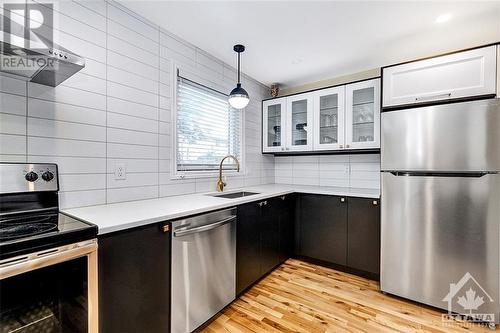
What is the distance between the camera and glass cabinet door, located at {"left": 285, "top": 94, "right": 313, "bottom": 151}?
3.00 metres

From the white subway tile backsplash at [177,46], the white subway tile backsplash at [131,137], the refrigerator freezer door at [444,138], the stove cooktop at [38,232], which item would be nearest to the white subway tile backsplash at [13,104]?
the white subway tile backsplash at [131,137]

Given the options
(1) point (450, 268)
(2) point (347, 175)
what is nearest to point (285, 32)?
(2) point (347, 175)

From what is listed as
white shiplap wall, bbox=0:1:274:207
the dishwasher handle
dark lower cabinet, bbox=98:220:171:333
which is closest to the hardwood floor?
dark lower cabinet, bbox=98:220:171:333

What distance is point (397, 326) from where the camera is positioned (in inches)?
67.7

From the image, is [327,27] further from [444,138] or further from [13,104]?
[13,104]

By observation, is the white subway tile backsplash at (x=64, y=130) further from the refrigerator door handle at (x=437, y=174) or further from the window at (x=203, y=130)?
the refrigerator door handle at (x=437, y=174)

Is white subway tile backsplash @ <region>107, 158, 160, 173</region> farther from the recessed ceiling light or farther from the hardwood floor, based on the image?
the recessed ceiling light

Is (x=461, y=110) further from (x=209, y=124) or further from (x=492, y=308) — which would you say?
(x=209, y=124)

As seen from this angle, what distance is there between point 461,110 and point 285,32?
154 centimetres

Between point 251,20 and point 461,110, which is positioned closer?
point 461,110

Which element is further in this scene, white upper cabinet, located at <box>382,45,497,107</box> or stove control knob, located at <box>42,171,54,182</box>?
white upper cabinet, located at <box>382,45,497,107</box>

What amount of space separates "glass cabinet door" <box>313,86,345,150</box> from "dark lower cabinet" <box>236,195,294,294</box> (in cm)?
84

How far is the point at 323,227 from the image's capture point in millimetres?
2641

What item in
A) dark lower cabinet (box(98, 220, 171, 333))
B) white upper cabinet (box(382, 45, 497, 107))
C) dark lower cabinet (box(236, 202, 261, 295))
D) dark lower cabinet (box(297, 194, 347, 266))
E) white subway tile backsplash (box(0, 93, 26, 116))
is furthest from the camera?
dark lower cabinet (box(297, 194, 347, 266))
